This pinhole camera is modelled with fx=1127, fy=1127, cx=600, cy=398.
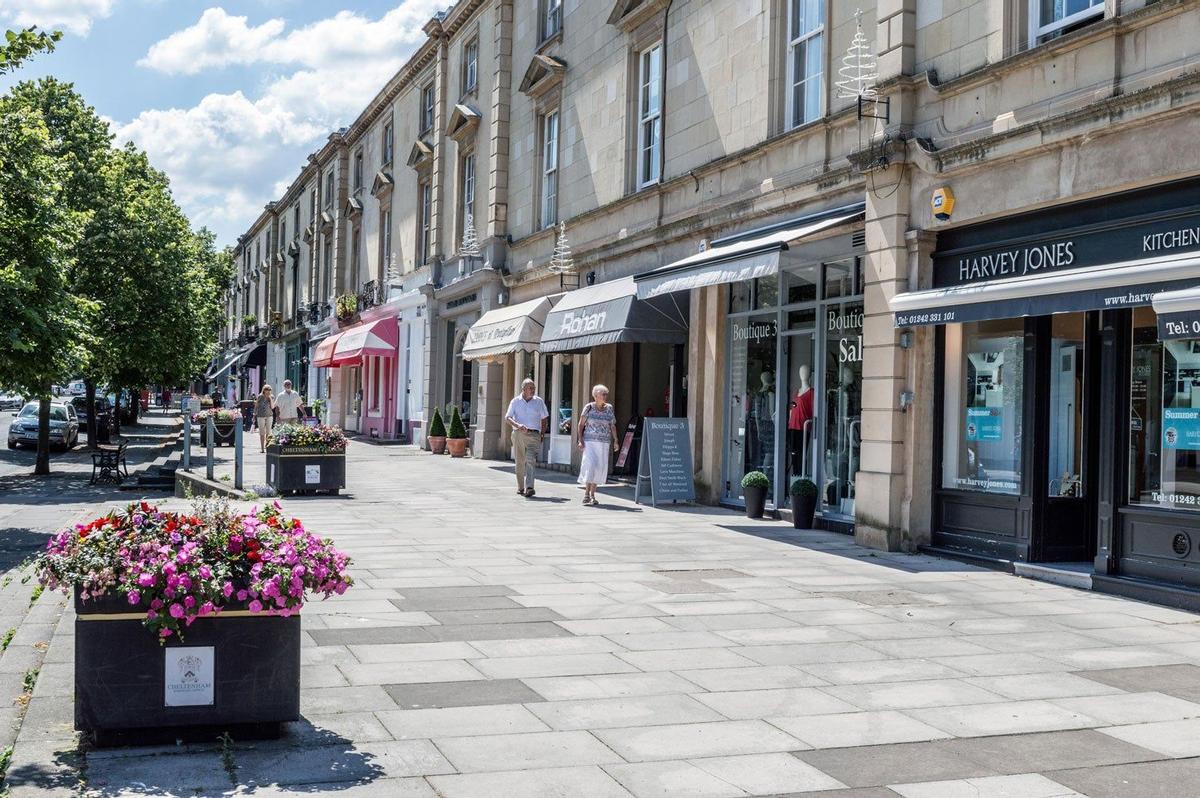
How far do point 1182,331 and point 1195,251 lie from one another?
0.99 metres

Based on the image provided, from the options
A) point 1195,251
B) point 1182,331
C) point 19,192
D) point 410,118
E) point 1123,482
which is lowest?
point 1123,482

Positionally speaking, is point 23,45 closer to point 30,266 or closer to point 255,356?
point 30,266

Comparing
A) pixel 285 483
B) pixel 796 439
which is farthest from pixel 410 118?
pixel 796 439

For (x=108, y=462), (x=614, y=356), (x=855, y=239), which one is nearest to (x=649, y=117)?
(x=614, y=356)

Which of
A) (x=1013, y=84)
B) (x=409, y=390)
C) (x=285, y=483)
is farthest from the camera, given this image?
(x=409, y=390)

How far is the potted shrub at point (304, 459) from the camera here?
17.3 m

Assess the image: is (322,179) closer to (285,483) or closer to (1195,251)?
(285,483)

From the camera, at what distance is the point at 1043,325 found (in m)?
11.0

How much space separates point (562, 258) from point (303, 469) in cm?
754

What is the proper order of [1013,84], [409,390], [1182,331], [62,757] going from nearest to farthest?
[62,757] → [1182,331] → [1013,84] → [409,390]

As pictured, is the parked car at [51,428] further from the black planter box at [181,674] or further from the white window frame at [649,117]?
the black planter box at [181,674]

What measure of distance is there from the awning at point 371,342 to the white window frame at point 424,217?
3716 millimetres

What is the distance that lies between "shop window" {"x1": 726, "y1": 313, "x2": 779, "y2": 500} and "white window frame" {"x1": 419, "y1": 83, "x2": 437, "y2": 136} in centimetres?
2010

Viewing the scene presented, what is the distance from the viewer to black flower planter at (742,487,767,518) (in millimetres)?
15130
